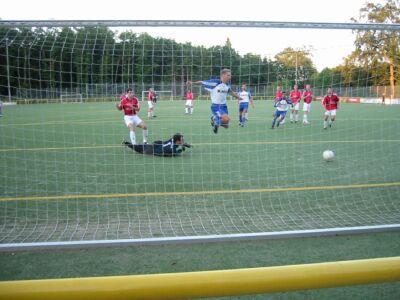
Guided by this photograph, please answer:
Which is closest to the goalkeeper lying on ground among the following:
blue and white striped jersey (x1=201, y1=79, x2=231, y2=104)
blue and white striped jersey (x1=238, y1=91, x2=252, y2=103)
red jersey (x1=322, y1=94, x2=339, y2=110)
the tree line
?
blue and white striped jersey (x1=201, y1=79, x2=231, y2=104)

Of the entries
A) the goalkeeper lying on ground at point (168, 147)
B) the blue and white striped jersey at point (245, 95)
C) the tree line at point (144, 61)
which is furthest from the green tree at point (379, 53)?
the goalkeeper lying on ground at point (168, 147)

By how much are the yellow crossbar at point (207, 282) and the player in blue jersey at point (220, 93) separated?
5.20m

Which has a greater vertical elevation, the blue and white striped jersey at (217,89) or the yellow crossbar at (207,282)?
the blue and white striped jersey at (217,89)

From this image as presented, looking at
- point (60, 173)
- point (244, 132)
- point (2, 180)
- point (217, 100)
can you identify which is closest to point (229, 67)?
point (217, 100)

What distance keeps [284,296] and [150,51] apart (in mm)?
3745

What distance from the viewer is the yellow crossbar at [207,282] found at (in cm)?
119

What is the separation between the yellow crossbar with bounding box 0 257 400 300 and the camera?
1189 mm

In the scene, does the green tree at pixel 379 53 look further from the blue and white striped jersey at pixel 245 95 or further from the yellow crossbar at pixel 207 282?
the yellow crossbar at pixel 207 282

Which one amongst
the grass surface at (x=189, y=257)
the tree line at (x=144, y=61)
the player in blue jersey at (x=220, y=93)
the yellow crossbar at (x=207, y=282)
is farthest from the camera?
the player in blue jersey at (x=220, y=93)

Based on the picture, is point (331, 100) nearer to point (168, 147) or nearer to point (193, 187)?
point (168, 147)

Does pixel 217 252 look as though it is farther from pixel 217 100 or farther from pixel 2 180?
pixel 2 180

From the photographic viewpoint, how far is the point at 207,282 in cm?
127

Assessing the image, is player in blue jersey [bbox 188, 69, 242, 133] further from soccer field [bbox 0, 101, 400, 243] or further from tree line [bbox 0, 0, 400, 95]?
soccer field [bbox 0, 101, 400, 243]

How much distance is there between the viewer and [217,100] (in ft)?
24.1
